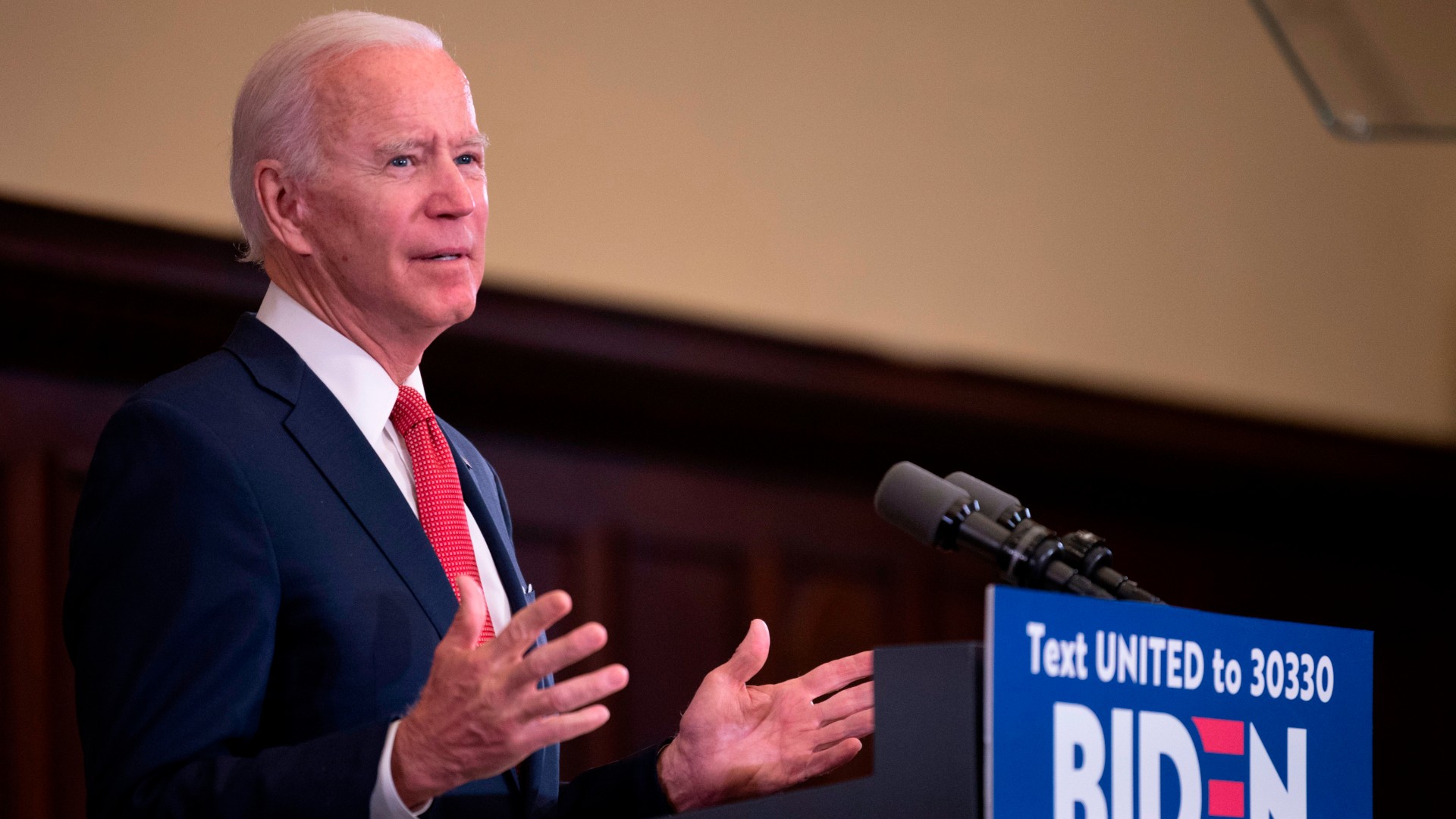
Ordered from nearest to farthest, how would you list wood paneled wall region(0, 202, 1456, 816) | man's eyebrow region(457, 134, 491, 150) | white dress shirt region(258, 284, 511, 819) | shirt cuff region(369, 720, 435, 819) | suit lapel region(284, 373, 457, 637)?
shirt cuff region(369, 720, 435, 819) < suit lapel region(284, 373, 457, 637) < white dress shirt region(258, 284, 511, 819) < man's eyebrow region(457, 134, 491, 150) < wood paneled wall region(0, 202, 1456, 816)

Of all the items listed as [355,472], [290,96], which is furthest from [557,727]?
[290,96]

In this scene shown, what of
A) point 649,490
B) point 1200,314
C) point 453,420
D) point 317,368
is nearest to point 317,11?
point 453,420

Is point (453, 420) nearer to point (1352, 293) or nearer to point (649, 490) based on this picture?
point (649, 490)

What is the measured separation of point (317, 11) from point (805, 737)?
217 centimetres

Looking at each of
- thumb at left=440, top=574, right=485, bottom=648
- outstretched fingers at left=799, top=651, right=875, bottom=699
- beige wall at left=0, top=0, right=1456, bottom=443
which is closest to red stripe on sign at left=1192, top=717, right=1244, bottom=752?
outstretched fingers at left=799, top=651, right=875, bottom=699

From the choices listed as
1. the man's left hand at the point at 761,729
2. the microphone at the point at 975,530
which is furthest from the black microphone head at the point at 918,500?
the man's left hand at the point at 761,729

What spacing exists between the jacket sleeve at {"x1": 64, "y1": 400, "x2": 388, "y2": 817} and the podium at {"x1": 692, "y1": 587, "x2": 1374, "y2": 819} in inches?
14.0

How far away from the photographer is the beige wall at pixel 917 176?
313 centimetres

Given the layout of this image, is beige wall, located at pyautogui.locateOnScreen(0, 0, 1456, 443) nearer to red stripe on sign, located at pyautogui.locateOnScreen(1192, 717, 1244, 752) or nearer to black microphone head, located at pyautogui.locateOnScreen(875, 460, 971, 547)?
black microphone head, located at pyautogui.locateOnScreen(875, 460, 971, 547)

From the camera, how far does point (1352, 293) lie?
16.3 feet

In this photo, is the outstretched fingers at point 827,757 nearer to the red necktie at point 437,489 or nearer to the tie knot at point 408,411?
the red necktie at point 437,489

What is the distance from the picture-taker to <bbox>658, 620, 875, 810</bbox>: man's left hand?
1608 millimetres

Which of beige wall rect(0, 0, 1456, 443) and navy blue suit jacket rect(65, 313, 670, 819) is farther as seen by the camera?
beige wall rect(0, 0, 1456, 443)

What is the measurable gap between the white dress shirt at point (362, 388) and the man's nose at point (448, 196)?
0.17m
